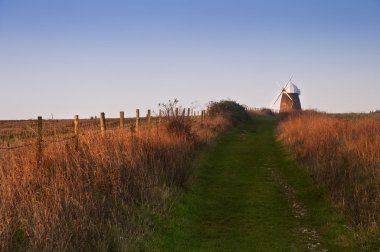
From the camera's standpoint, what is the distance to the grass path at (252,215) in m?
9.41

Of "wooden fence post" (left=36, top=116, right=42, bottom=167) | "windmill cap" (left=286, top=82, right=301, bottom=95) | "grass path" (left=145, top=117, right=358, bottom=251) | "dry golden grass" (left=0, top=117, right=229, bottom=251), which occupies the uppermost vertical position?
"windmill cap" (left=286, top=82, right=301, bottom=95)

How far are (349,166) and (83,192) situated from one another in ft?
25.9

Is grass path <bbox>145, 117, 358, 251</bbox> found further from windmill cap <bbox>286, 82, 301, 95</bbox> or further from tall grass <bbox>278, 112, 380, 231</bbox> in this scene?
windmill cap <bbox>286, 82, 301, 95</bbox>

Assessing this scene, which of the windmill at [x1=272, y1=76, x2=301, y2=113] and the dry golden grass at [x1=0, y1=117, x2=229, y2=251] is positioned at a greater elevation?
the windmill at [x1=272, y1=76, x2=301, y2=113]

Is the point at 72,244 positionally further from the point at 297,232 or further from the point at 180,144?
the point at 180,144

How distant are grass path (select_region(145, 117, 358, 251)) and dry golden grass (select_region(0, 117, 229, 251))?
0.81 metres

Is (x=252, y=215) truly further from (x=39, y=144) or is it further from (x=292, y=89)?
(x=292, y=89)

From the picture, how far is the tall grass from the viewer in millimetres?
10273

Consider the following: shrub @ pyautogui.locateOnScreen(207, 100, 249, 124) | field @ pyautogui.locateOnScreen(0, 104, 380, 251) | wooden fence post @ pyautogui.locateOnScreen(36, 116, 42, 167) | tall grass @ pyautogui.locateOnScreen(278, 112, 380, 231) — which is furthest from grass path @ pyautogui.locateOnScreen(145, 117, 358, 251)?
shrub @ pyautogui.locateOnScreen(207, 100, 249, 124)

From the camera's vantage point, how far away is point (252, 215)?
11.8 m

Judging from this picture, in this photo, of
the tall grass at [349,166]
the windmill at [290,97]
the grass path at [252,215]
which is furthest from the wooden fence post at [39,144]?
the windmill at [290,97]

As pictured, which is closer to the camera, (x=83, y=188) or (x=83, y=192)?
(x=83, y=192)

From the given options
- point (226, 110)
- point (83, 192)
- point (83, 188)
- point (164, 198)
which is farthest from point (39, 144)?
point (226, 110)

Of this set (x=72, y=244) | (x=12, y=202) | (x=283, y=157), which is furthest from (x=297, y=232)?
(x=283, y=157)
